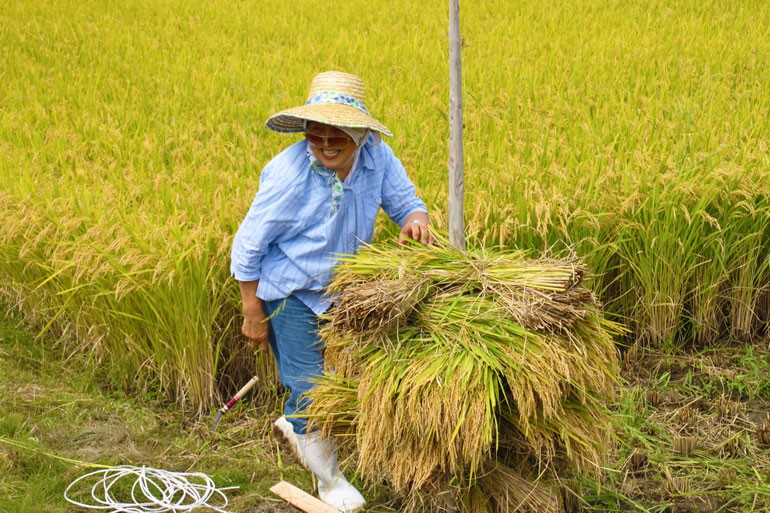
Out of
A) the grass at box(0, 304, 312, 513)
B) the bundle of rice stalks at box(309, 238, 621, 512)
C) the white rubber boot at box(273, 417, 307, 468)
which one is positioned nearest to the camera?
the bundle of rice stalks at box(309, 238, 621, 512)

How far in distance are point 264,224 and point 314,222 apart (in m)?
0.13

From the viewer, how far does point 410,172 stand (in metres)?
3.41

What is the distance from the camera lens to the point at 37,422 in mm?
2793

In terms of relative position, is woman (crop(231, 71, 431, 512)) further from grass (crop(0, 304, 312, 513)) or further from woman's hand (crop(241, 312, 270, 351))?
grass (crop(0, 304, 312, 513))

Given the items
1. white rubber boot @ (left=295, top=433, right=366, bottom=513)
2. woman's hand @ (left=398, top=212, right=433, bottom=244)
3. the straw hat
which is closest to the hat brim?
the straw hat

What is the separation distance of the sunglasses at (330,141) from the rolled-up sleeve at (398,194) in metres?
0.20

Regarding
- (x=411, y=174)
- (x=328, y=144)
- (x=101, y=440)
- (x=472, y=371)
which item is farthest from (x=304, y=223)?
(x=411, y=174)

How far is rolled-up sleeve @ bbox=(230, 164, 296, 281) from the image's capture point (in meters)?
2.17

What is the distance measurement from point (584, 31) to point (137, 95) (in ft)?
9.98

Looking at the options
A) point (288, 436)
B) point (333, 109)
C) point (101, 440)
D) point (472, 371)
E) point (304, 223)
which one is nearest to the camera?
point (472, 371)

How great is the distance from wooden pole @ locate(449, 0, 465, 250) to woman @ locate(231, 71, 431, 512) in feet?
0.56

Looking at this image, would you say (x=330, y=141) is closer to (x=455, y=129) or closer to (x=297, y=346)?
(x=455, y=129)

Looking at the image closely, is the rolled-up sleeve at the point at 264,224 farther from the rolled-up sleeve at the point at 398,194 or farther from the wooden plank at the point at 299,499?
the wooden plank at the point at 299,499

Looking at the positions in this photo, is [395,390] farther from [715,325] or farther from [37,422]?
[715,325]
